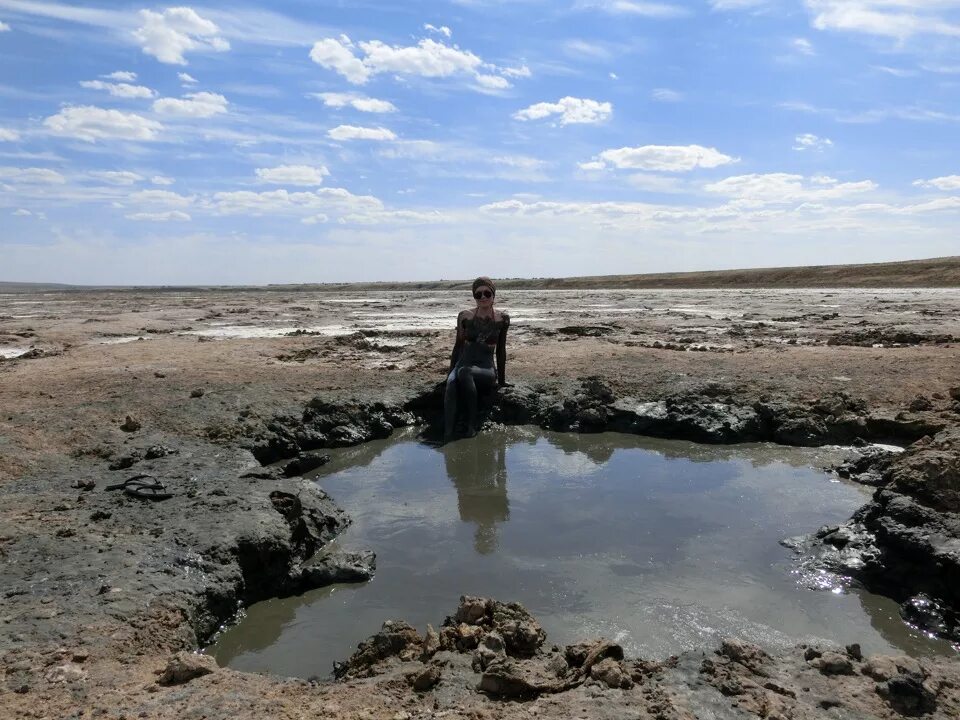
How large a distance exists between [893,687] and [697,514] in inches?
109

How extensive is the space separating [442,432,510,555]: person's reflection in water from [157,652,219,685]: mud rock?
2187mm

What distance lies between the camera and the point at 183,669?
3.19 meters

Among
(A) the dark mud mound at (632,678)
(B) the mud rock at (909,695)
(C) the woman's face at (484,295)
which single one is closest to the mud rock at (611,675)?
(A) the dark mud mound at (632,678)

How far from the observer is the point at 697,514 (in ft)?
18.9

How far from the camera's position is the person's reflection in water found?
219 inches

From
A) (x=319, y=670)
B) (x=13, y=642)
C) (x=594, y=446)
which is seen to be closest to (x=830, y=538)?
(x=594, y=446)

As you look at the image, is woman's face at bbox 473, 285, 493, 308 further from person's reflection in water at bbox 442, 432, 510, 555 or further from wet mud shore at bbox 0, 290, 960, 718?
person's reflection in water at bbox 442, 432, 510, 555

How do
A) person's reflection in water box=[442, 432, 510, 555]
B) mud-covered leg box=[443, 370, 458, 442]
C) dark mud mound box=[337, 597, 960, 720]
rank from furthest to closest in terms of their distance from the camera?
1. mud-covered leg box=[443, 370, 458, 442]
2. person's reflection in water box=[442, 432, 510, 555]
3. dark mud mound box=[337, 597, 960, 720]

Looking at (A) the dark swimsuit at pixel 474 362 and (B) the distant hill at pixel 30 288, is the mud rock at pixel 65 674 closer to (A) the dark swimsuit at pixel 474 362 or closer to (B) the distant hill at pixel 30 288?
(A) the dark swimsuit at pixel 474 362

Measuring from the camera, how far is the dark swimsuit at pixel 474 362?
8.61 metres

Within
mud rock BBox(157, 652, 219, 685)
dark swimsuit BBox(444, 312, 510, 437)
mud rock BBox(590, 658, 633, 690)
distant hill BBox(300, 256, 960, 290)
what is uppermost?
distant hill BBox(300, 256, 960, 290)

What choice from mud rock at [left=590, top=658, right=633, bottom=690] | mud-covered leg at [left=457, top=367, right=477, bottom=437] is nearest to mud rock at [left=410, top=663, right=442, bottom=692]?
mud rock at [left=590, top=658, right=633, bottom=690]

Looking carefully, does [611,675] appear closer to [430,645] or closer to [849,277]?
[430,645]

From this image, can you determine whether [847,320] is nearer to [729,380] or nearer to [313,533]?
[729,380]
